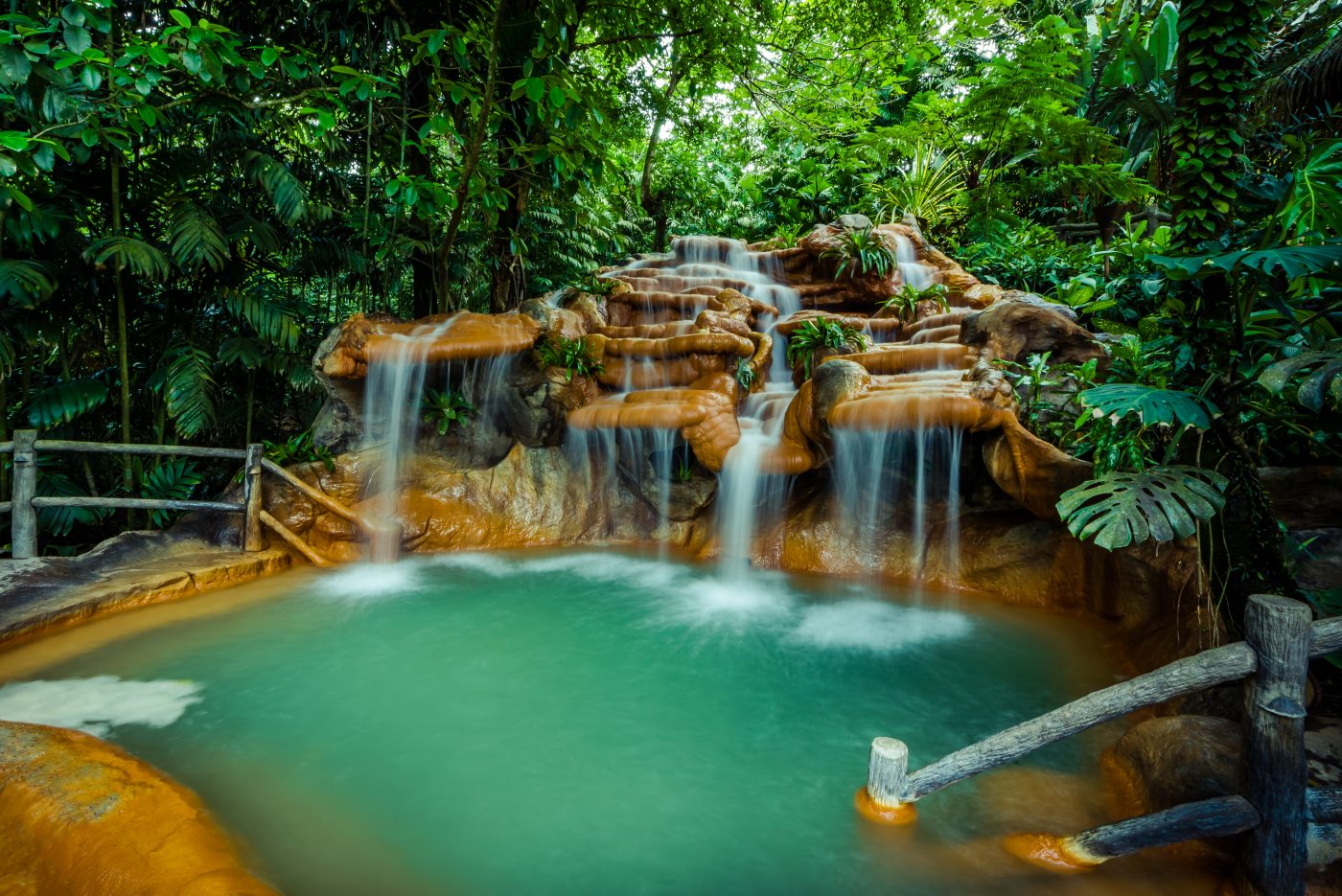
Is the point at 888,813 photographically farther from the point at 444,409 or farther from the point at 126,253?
the point at 126,253

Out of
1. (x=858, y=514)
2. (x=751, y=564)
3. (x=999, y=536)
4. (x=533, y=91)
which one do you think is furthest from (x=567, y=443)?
(x=999, y=536)

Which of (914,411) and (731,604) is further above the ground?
(914,411)

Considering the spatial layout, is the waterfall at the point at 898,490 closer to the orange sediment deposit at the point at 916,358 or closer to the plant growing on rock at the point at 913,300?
the orange sediment deposit at the point at 916,358

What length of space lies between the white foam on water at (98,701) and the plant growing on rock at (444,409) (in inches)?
152

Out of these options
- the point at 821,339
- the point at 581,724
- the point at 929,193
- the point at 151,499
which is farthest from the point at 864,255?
the point at 151,499

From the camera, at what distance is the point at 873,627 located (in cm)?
495

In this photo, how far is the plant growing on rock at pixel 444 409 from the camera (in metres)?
7.31

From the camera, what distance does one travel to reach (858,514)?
20.7ft

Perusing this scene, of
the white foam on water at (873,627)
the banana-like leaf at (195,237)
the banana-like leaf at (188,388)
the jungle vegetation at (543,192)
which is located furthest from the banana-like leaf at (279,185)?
the white foam on water at (873,627)

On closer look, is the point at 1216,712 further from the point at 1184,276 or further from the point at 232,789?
the point at 232,789

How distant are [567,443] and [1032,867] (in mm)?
6014

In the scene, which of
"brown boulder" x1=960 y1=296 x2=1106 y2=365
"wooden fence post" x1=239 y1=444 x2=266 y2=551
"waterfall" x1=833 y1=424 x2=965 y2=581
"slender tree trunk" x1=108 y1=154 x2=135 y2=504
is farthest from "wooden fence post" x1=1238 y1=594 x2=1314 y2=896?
"slender tree trunk" x1=108 y1=154 x2=135 y2=504

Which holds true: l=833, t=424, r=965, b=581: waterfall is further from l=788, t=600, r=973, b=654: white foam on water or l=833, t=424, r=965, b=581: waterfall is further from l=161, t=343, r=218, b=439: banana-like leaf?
l=161, t=343, r=218, b=439: banana-like leaf

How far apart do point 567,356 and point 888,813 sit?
222 inches
